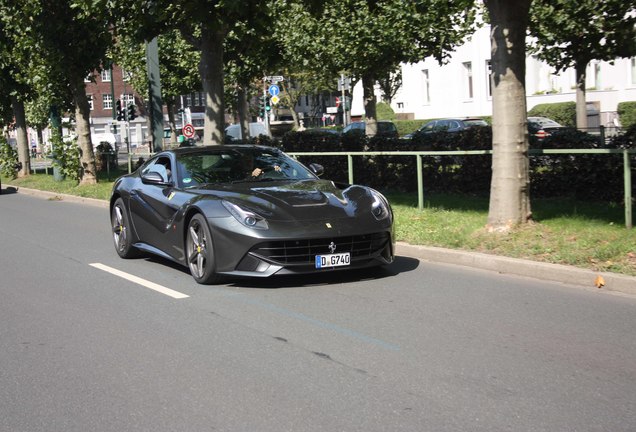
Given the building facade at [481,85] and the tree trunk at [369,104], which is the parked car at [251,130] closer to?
the building facade at [481,85]

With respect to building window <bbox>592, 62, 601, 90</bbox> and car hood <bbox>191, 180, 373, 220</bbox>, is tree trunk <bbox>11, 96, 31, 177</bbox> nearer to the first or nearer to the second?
building window <bbox>592, 62, 601, 90</bbox>

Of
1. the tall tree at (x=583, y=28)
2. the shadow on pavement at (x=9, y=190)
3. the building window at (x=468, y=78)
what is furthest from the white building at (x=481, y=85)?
the shadow on pavement at (x=9, y=190)

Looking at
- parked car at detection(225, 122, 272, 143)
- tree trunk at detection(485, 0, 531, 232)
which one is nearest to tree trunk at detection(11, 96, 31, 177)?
parked car at detection(225, 122, 272, 143)

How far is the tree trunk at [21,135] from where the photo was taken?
3444 centimetres

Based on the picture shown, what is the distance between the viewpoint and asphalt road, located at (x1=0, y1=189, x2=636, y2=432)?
14.1 feet

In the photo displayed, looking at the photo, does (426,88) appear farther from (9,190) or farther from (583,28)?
(583,28)

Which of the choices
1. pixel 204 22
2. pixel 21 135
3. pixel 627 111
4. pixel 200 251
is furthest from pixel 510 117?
pixel 627 111

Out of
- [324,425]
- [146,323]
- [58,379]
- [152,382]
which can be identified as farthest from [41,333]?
[324,425]

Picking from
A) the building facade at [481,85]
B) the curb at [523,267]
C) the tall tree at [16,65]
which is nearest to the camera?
the curb at [523,267]

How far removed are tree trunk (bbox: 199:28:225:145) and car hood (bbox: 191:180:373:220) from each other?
27.9ft

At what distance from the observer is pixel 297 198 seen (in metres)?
8.02

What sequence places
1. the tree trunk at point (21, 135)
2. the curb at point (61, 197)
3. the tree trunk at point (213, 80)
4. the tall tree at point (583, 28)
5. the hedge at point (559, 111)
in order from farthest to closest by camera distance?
1. the hedge at point (559, 111)
2. the tree trunk at point (21, 135)
3. the curb at point (61, 197)
4. the tall tree at point (583, 28)
5. the tree trunk at point (213, 80)

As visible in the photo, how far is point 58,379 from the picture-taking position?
514cm

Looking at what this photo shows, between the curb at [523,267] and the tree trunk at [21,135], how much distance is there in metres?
28.4
